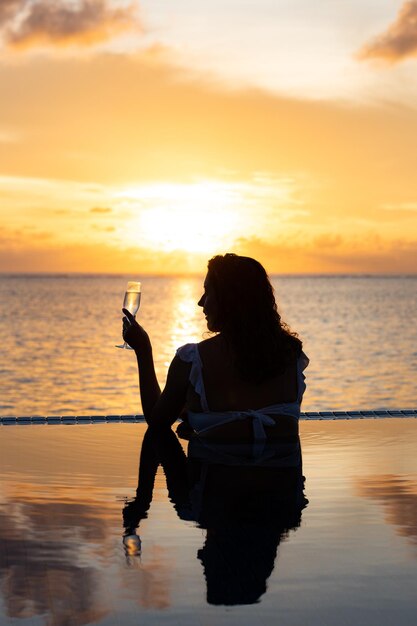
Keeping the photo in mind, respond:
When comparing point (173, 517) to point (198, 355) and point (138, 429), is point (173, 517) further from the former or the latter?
point (138, 429)

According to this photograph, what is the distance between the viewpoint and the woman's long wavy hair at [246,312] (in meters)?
4.68

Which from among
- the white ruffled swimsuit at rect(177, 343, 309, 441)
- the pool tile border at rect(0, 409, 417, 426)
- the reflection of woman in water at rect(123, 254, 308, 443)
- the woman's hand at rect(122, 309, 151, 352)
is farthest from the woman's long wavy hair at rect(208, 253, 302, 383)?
the pool tile border at rect(0, 409, 417, 426)

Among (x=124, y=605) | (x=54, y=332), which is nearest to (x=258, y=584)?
(x=124, y=605)

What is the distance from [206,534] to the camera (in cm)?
354

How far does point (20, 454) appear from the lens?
5.12m

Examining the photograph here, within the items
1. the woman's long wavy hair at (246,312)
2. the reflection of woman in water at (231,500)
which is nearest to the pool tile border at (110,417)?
the reflection of woman in water at (231,500)

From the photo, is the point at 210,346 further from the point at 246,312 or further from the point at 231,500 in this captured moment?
the point at 231,500

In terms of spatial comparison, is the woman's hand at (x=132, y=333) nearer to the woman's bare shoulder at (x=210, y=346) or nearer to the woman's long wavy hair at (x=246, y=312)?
the woman's bare shoulder at (x=210, y=346)

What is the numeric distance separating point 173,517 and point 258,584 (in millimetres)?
815

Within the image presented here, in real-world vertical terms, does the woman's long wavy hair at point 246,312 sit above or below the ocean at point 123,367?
above

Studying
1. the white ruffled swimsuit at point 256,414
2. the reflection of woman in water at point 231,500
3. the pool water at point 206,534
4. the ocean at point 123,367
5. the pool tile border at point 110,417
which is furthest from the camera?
the ocean at point 123,367

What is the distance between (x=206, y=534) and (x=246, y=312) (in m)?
1.43

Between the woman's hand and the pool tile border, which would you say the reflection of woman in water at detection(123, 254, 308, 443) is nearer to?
the woman's hand

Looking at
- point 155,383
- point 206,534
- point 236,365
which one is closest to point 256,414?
point 236,365
